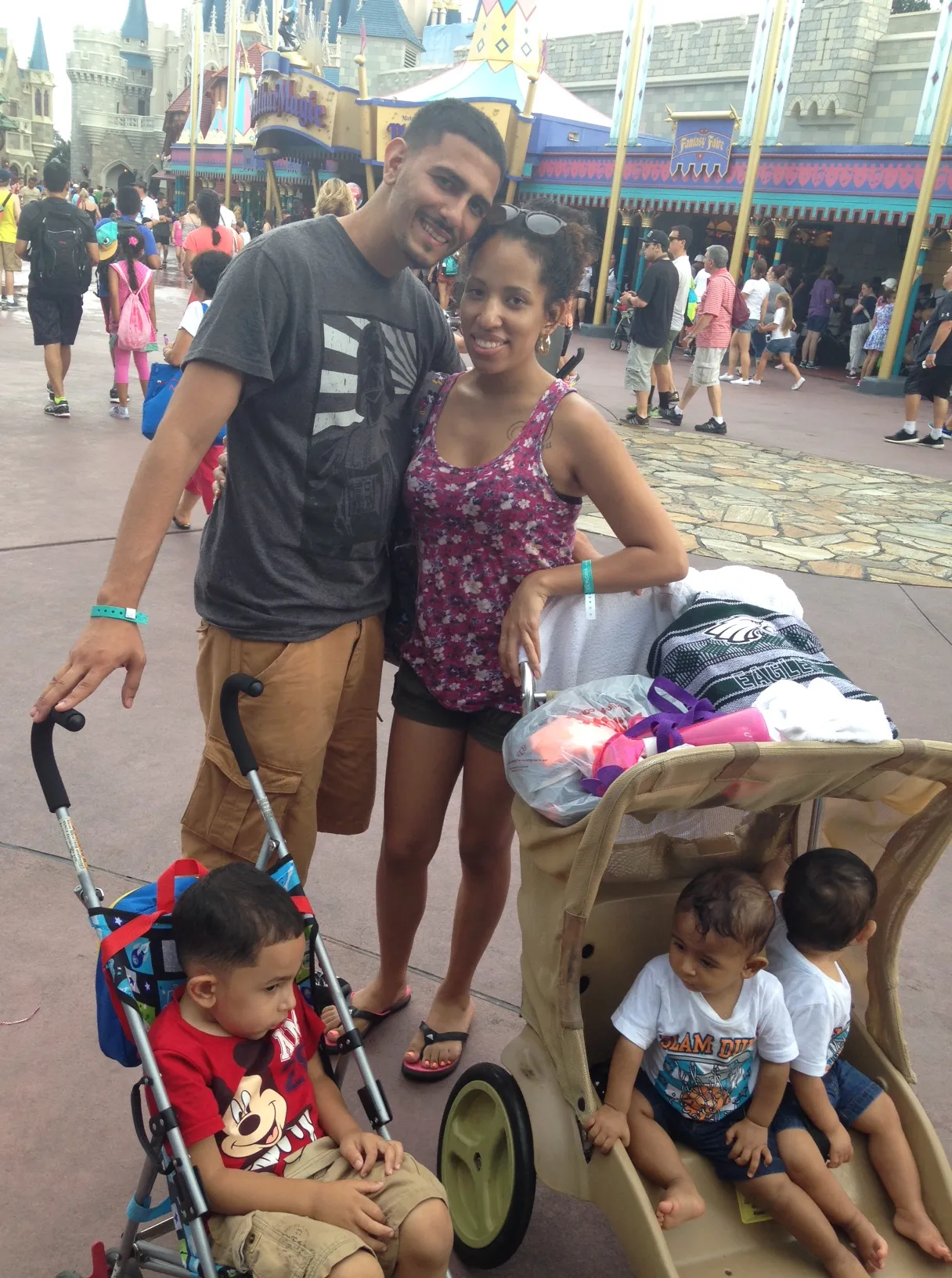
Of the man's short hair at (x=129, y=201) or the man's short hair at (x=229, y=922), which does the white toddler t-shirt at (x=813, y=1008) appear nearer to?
the man's short hair at (x=229, y=922)

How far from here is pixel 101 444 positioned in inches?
327

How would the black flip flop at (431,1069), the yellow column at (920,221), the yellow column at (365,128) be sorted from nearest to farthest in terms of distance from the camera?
the black flip flop at (431,1069), the yellow column at (920,221), the yellow column at (365,128)

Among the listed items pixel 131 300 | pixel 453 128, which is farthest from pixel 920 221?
pixel 453 128

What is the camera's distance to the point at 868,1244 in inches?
74.0

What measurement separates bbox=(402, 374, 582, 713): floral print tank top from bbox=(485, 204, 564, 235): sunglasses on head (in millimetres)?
307

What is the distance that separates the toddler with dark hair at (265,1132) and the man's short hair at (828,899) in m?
0.87

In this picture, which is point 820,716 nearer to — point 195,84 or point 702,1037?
point 702,1037

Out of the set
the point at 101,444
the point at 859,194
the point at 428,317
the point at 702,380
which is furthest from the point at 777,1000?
the point at 859,194

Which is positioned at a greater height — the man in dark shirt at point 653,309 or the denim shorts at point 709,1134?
the man in dark shirt at point 653,309

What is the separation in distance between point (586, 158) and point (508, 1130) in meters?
23.4

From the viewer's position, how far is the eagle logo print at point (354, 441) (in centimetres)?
208

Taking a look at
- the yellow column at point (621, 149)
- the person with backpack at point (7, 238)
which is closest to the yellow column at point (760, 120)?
Result: the yellow column at point (621, 149)

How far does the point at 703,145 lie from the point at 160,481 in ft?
68.3

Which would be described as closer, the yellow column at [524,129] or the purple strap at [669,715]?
the purple strap at [669,715]
